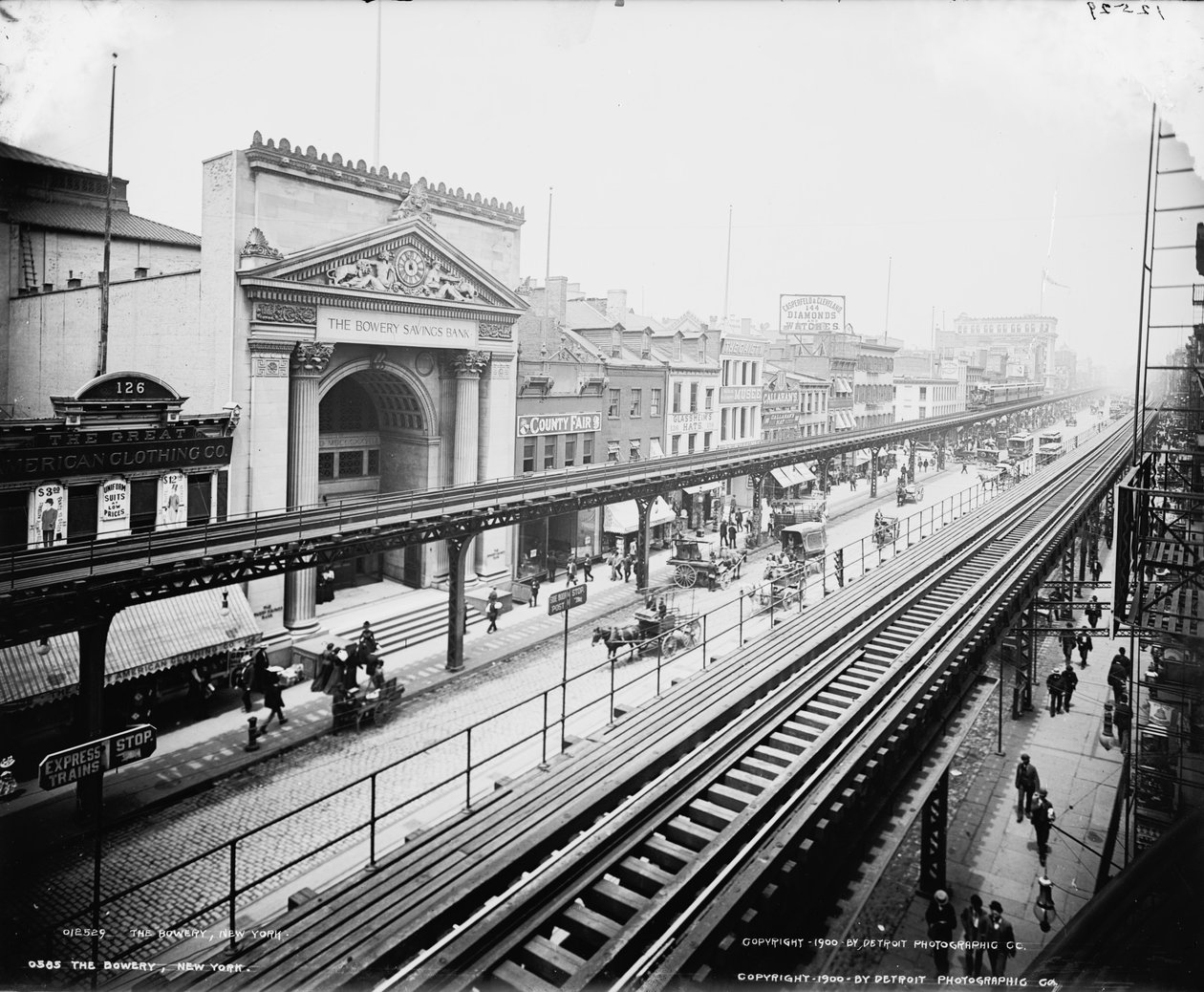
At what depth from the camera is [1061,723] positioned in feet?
70.4

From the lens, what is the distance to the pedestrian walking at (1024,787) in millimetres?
15992

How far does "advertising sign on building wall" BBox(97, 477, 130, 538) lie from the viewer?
62.8ft

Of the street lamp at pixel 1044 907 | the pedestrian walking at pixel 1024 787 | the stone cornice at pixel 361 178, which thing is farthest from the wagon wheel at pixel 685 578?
the street lamp at pixel 1044 907

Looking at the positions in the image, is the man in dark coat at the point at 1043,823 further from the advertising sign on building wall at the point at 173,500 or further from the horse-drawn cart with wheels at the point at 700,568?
the advertising sign on building wall at the point at 173,500

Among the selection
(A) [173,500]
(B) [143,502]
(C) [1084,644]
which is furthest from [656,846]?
(C) [1084,644]

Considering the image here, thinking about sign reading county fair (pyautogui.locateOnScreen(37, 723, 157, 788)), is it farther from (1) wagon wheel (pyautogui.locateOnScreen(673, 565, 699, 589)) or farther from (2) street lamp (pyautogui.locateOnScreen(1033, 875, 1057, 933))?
(1) wagon wheel (pyautogui.locateOnScreen(673, 565, 699, 589))

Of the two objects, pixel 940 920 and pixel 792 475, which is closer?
pixel 940 920

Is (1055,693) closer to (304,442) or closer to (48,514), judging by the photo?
(304,442)

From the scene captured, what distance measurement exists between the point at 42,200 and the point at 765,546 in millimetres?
33258

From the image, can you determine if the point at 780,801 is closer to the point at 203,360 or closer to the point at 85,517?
the point at 85,517

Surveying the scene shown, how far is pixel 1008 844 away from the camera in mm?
15414

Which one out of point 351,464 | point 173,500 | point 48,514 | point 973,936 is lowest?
point 973,936

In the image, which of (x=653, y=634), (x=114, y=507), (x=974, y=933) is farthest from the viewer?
(x=653, y=634)

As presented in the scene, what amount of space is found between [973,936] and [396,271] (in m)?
24.2
